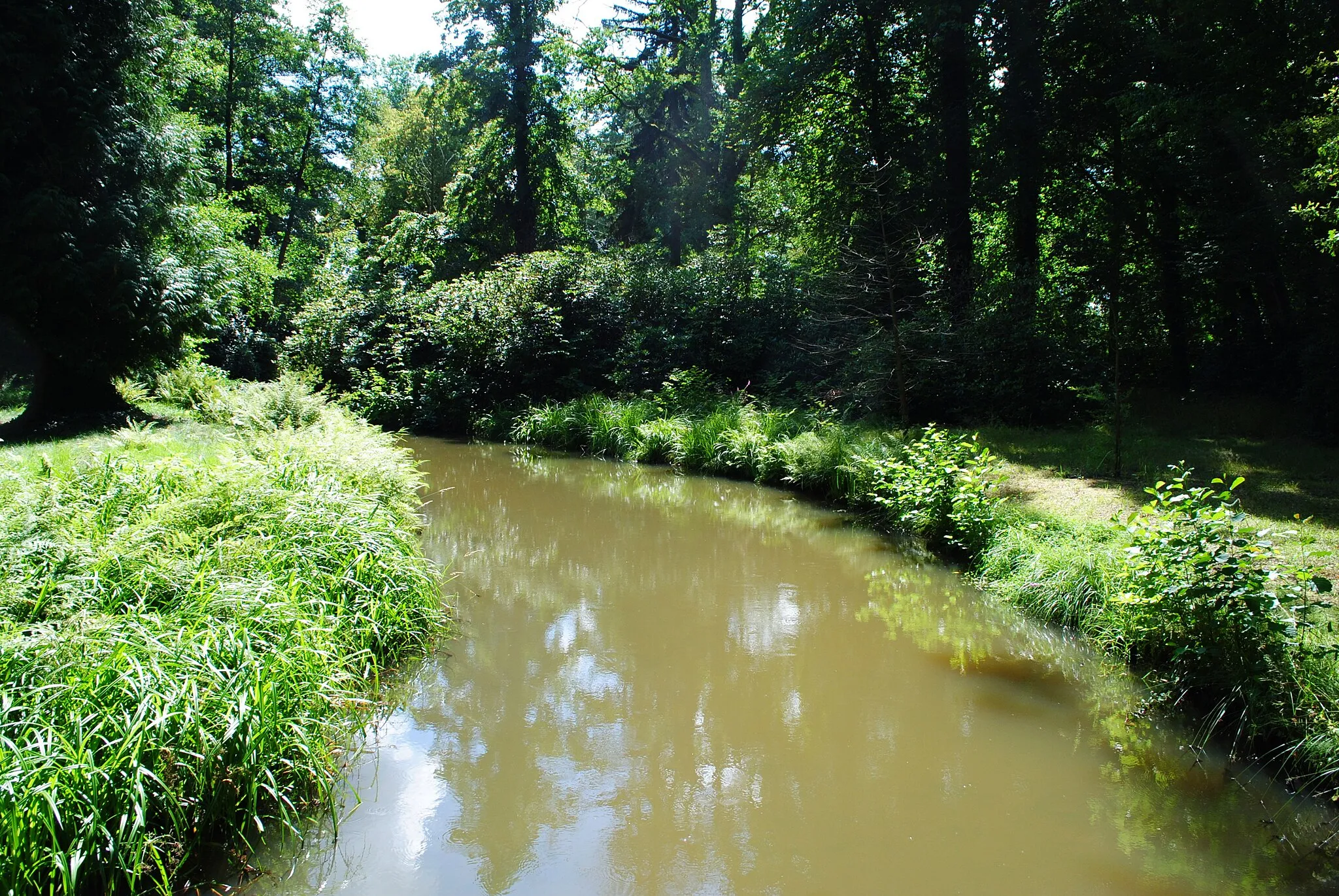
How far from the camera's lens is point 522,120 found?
78.4ft

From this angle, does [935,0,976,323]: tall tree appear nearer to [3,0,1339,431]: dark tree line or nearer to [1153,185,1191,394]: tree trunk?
[3,0,1339,431]: dark tree line


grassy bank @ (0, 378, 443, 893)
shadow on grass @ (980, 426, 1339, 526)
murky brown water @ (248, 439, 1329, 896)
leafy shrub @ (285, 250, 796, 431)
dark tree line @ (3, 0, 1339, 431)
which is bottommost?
murky brown water @ (248, 439, 1329, 896)

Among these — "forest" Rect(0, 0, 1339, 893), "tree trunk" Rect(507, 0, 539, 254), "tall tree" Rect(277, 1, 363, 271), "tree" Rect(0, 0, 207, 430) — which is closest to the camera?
"forest" Rect(0, 0, 1339, 893)

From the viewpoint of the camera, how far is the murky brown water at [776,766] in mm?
3535

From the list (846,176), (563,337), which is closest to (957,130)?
(846,176)

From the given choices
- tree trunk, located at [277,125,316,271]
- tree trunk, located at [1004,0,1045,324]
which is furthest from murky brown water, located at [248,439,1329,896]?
tree trunk, located at [277,125,316,271]

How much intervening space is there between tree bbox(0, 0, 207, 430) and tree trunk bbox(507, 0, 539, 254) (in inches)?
458

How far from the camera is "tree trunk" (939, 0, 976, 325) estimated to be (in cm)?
1655

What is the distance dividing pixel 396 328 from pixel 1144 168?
658 inches

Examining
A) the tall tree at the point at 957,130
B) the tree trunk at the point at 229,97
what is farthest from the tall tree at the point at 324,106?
the tall tree at the point at 957,130

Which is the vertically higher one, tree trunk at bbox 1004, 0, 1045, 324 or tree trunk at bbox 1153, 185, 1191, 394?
tree trunk at bbox 1004, 0, 1045, 324

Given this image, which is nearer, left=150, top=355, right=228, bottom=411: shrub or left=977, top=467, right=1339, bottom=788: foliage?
left=977, top=467, right=1339, bottom=788: foliage

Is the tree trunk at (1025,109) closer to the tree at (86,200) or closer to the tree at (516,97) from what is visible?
the tree at (516,97)

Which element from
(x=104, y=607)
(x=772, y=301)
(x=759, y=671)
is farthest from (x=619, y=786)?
(x=772, y=301)
